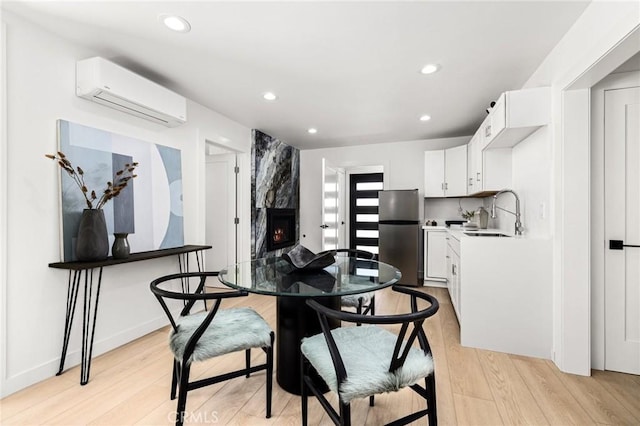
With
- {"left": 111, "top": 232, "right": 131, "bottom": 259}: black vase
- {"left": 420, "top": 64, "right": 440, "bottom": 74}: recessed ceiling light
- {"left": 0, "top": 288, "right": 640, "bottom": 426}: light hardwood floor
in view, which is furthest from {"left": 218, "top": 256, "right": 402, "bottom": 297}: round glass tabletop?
{"left": 420, "top": 64, "right": 440, "bottom": 74}: recessed ceiling light

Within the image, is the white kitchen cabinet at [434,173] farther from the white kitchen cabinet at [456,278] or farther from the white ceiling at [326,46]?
the white kitchen cabinet at [456,278]

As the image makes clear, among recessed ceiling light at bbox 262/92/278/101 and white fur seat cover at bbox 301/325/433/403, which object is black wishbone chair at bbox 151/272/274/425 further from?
recessed ceiling light at bbox 262/92/278/101

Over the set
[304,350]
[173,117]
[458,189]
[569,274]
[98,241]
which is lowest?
Result: [304,350]

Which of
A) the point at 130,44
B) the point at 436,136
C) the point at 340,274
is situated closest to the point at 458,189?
the point at 436,136

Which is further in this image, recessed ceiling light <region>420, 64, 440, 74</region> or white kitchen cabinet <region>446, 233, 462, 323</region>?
white kitchen cabinet <region>446, 233, 462, 323</region>

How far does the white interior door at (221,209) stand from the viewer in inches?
168

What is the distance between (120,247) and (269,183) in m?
2.64

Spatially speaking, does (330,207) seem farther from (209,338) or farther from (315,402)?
(209,338)

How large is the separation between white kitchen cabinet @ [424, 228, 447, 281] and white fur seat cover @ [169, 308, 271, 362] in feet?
10.8

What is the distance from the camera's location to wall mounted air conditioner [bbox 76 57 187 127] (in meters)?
2.10

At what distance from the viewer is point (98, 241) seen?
2061 mm

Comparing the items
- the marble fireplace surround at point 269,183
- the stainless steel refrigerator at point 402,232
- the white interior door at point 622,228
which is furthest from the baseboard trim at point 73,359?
the white interior door at point 622,228

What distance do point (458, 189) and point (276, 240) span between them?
2.94m

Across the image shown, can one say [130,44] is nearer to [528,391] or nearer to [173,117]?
[173,117]
